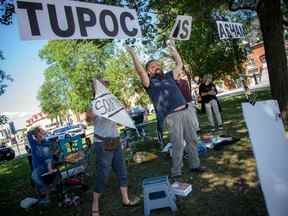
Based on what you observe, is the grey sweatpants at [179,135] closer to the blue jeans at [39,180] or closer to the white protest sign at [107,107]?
the white protest sign at [107,107]

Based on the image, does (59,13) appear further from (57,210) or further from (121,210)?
(57,210)

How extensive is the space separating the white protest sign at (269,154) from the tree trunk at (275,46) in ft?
17.3

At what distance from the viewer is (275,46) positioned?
7453mm

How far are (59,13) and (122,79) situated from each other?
Result: 3500 centimetres

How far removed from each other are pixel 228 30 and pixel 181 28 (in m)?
1.87

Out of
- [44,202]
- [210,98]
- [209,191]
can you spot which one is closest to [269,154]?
[209,191]

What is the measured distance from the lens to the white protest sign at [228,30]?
6984 mm

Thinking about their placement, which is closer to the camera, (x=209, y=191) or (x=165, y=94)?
(x=209, y=191)

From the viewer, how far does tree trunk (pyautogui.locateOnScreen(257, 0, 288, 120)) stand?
293 inches

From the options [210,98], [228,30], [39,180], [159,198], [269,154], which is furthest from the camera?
[210,98]

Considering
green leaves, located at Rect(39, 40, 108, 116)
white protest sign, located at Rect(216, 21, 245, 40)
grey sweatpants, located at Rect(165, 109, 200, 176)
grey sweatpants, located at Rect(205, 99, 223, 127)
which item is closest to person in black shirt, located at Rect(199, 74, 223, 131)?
grey sweatpants, located at Rect(205, 99, 223, 127)

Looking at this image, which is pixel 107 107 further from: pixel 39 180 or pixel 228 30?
pixel 228 30

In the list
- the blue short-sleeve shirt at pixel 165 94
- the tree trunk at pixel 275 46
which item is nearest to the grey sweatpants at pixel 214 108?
the tree trunk at pixel 275 46

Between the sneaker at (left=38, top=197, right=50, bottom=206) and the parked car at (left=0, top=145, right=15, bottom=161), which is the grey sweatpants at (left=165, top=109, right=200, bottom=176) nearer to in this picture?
the sneaker at (left=38, top=197, right=50, bottom=206)
